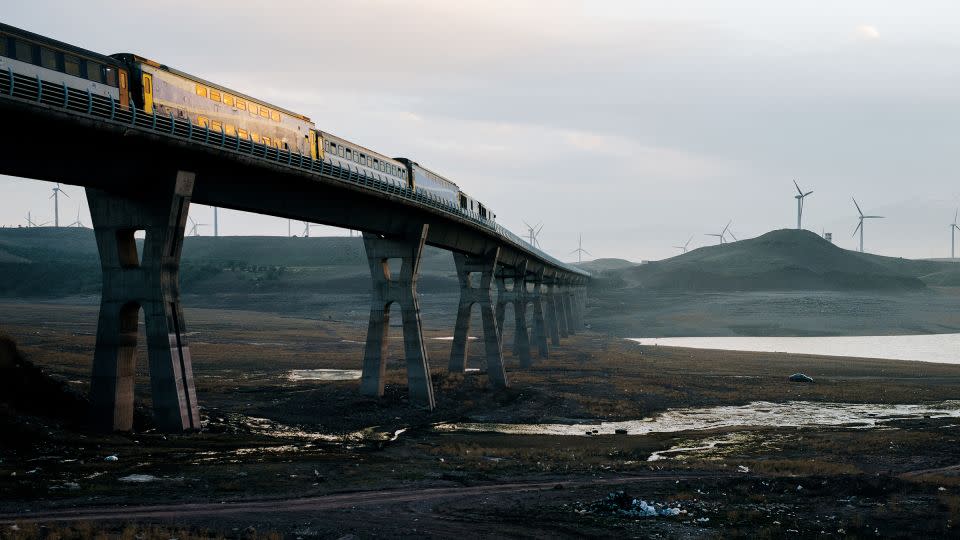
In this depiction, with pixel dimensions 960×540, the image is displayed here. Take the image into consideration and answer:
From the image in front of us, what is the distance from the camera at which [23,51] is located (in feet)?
96.9

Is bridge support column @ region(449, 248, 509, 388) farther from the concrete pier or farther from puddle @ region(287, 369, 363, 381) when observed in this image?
the concrete pier

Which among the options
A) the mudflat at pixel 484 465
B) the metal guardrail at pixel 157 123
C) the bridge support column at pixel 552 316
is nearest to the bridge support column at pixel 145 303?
the mudflat at pixel 484 465

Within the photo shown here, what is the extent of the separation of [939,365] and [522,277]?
44.9 m

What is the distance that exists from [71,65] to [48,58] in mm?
934

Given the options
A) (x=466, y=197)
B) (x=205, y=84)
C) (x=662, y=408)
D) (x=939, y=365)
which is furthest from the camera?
(x=939, y=365)

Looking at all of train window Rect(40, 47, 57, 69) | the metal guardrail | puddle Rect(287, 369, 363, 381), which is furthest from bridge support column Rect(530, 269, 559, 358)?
train window Rect(40, 47, 57, 69)

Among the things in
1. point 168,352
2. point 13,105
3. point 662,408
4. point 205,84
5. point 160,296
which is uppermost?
point 205,84

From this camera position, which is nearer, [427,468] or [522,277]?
[427,468]

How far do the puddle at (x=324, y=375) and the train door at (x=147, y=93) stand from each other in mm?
35624

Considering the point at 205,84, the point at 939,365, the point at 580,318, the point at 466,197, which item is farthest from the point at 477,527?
the point at 580,318

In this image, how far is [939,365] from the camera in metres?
94.6

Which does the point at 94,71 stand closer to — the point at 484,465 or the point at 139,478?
the point at 139,478

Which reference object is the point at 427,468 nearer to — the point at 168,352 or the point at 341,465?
the point at 341,465

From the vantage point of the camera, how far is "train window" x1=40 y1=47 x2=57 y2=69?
1192 inches
